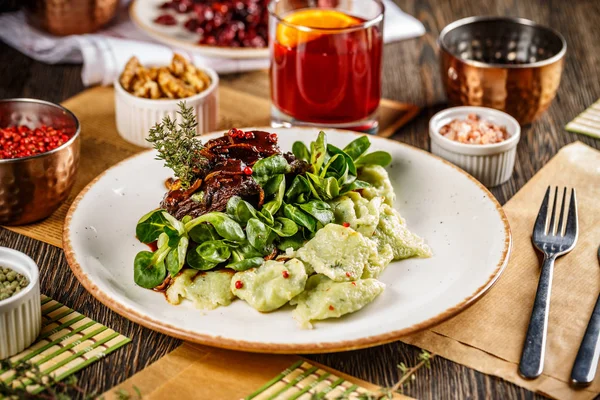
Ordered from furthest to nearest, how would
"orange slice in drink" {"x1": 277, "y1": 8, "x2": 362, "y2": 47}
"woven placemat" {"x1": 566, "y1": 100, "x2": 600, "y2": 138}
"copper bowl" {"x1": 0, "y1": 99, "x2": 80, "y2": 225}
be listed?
"woven placemat" {"x1": 566, "y1": 100, "x2": 600, "y2": 138} < "orange slice in drink" {"x1": 277, "y1": 8, "x2": 362, "y2": 47} < "copper bowl" {"x1": 0, "y1": 99, "x2": 80, "y2": 225}

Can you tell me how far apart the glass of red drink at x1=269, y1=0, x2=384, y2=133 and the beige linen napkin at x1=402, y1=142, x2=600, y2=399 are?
32.3 inches

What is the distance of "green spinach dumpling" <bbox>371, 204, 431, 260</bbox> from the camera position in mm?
2572

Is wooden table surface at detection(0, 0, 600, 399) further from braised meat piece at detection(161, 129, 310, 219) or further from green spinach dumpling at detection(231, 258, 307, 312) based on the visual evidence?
braised meat piece at detection(161, 129, 310, 219)

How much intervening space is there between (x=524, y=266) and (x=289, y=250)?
0.88 meters

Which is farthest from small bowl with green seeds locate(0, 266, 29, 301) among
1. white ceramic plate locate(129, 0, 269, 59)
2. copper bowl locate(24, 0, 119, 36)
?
copper bowl locate(24, 0, 119, 36)

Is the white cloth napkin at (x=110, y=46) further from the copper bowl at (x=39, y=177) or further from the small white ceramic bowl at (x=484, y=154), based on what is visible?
the small white ceramic bowl at (x=484, y=154)

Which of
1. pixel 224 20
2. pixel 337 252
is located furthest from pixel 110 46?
pixel 337 252

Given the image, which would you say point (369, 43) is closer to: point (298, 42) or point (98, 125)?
point (298, 42)

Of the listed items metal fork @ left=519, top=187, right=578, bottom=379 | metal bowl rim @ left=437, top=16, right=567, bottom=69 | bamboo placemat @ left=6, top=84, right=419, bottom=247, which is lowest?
bamboo placemat @ left=6, top=84, right=419, bottom=247

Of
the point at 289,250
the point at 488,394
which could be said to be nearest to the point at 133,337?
the point at 289,250

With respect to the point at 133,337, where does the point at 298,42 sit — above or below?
above

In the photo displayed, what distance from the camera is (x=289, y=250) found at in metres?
2.40

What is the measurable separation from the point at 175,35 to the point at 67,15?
671 millimetres

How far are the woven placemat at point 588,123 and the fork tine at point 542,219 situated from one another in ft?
3.09
